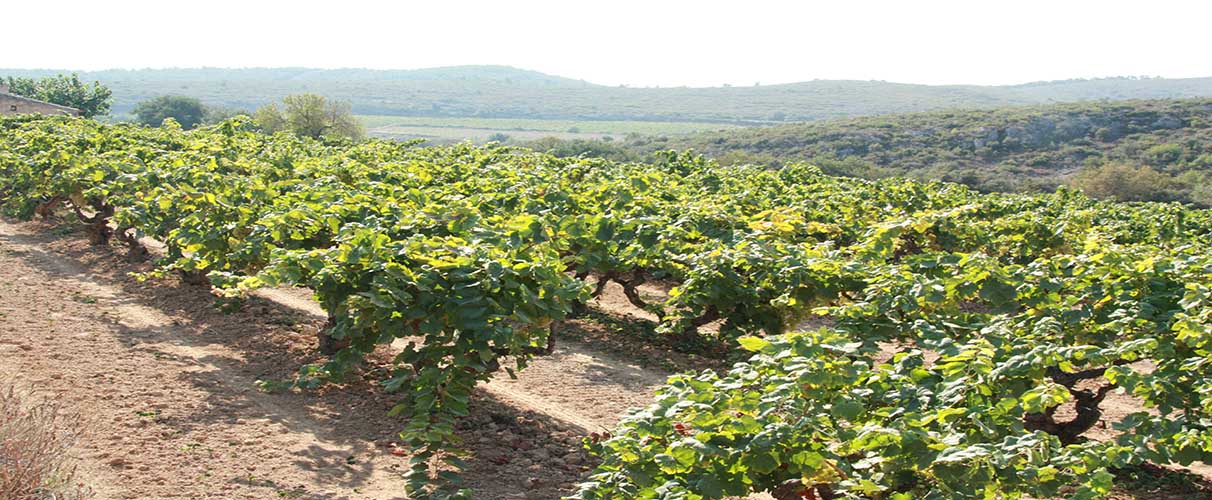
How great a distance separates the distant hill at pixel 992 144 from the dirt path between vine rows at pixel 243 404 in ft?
122

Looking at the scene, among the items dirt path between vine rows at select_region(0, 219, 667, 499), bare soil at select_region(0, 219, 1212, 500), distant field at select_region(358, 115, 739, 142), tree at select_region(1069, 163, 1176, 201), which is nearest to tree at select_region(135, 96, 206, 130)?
distant field at select_region(358, 115, 739, 142)

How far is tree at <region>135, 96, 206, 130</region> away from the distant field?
109ft

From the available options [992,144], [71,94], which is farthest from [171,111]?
[992,144]

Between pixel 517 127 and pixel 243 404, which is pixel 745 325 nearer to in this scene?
pixel 243 404

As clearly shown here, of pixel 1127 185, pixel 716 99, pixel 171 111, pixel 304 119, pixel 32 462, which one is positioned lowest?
pixel 716 99

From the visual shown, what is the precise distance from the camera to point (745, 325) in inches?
354

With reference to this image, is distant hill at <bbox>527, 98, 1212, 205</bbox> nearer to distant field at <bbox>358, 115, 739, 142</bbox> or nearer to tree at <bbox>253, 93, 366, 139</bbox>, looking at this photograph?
tree at <bbox>253, 93, 366, 139</bbox>

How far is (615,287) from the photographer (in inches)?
535

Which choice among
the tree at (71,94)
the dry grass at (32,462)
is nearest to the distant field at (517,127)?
the tree at (71,94)

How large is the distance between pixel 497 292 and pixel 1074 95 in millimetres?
204439

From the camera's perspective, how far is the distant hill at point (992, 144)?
51281 millimetres

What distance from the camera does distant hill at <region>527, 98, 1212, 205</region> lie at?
51.3m

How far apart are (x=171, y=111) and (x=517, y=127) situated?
65502 millimetres

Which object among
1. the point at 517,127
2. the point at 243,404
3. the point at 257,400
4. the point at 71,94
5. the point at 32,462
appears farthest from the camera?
the point at 517,127
